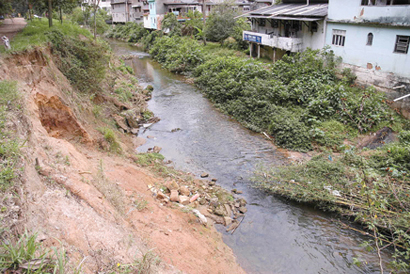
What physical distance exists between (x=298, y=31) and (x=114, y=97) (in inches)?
615

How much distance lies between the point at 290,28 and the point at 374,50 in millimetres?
9644

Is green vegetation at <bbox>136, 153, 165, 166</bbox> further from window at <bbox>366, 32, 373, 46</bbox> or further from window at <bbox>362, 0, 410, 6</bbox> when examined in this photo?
window at <bbox>362, 0, 410, 6</bbox>

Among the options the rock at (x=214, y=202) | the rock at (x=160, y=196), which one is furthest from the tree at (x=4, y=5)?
the rock at (x=214, y=202)

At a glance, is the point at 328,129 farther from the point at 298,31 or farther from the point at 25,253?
the point at 25,253

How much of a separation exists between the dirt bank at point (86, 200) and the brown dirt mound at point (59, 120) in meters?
0.03

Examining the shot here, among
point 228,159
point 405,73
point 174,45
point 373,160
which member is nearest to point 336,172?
point 373,160

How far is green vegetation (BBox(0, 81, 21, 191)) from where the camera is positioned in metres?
4.21

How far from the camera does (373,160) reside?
11469 millimetres

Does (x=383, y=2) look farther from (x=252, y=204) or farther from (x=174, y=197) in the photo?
(x=174, y=197)

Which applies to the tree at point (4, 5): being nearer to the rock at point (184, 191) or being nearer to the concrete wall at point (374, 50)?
the rock at point (184, 191)

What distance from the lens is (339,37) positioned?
1852 cm

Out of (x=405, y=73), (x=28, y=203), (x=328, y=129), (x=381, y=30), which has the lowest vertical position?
(x=328, y=129)

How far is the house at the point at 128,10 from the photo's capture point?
2024 inches

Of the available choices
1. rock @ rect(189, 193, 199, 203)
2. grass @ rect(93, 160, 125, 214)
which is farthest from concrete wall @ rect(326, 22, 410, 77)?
grass @ rect(93, 160, 125, 214)
